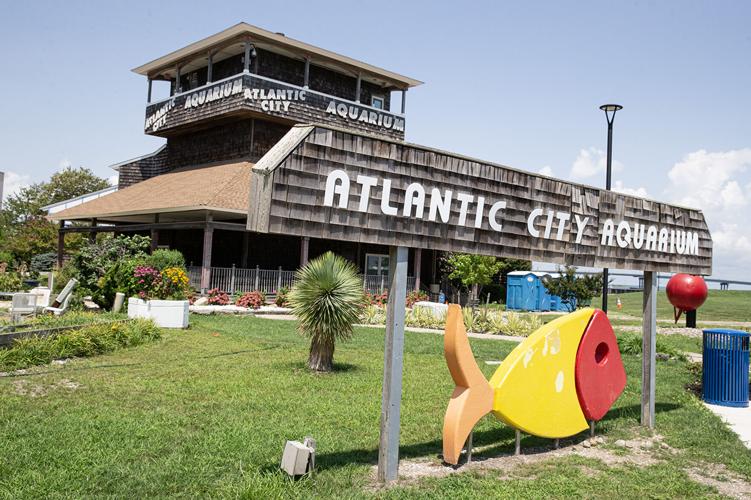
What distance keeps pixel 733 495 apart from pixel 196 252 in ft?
77.5

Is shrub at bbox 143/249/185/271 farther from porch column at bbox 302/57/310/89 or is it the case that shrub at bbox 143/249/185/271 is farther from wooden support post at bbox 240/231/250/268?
porch column at bbox 302/57/310/89

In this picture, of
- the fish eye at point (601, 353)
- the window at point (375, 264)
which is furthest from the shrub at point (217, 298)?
the fish eye at point (601, 353)

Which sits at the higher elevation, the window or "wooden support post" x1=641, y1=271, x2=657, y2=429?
the window

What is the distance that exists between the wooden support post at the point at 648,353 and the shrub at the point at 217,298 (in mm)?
15523

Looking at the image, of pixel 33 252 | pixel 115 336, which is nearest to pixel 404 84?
pixel 115 336

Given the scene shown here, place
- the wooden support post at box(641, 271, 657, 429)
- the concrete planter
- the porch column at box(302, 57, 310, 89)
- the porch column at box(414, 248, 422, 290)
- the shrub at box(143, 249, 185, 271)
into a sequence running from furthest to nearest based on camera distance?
the porch column at box(414, 248, 422, 290) < the porch column at box(302, 57, 310, 89) < the shrub at box(143, 249, 185, 271) < the concrete planter < the wooden support post at box(641, 271, 657, 429)

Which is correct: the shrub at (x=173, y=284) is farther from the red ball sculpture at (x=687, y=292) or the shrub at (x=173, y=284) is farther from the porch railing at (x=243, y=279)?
the red ball sculpture at (x=687, y=292)

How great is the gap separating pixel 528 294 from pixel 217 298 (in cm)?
1565

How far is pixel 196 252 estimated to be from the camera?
26.5 meters

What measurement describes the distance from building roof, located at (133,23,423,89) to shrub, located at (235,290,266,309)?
9949 millimetres

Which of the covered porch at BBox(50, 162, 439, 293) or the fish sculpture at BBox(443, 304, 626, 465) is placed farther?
the covered porch at BBox(50, 162, 439, 293)

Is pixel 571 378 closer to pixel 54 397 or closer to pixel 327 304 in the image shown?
pixel 327 304

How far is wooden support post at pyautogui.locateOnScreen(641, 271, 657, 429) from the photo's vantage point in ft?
25.6

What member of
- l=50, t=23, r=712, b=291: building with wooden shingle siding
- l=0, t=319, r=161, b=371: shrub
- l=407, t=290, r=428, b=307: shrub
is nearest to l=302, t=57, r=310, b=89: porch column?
l=50, t=23, r=712, b=291: building with wooden shingle siding
